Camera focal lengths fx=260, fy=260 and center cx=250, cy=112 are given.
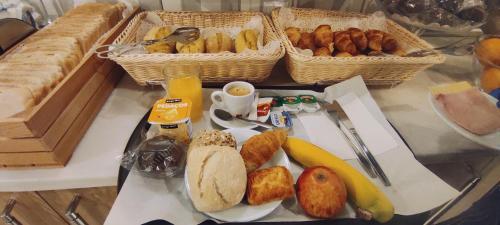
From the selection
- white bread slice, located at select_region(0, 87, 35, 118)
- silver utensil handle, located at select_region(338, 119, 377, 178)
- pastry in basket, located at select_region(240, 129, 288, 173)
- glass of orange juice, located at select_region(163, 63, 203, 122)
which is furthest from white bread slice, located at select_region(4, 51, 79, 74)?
silver utensil handle, located at select_region(338, 119, 377, 178)

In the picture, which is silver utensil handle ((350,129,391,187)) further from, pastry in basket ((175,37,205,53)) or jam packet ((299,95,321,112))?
pastry in basket ((175,37,205,53))

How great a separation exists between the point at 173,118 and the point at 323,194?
0.35 metres

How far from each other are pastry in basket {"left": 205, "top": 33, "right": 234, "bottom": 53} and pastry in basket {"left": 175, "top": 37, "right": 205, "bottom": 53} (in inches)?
0.9

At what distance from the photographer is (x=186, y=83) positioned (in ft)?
2.28

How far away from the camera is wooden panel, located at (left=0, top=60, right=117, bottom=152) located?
0.54 metres

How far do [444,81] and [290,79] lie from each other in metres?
0.54

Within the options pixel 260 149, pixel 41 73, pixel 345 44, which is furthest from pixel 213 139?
pixel 345 44

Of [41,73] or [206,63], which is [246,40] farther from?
[41,73]

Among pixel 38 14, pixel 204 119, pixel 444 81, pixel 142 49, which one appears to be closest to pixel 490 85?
pixel 444 81

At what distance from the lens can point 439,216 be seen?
46 cm

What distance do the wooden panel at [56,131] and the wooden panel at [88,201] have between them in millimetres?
126

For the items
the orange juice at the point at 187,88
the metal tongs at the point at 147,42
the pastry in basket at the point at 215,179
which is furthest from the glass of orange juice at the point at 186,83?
the pastry in basket at the point at 215,179

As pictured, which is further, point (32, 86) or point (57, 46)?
point (57, 46)

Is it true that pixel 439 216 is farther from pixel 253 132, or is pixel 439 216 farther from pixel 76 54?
pixel 76 54
